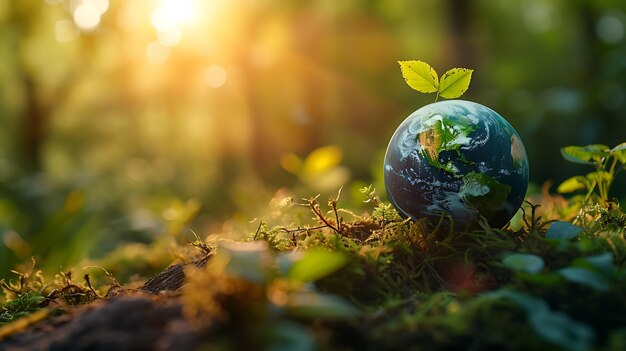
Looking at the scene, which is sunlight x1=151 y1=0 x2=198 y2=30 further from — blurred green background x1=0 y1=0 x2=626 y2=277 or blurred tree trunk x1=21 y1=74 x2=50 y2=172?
blurred tree trunk x1=21 y1=74 x2=50 y2=172

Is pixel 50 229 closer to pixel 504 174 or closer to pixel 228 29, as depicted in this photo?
pixel 504 174

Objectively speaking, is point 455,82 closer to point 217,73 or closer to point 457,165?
point 457,165

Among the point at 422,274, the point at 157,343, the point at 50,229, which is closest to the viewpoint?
the point at 157,343

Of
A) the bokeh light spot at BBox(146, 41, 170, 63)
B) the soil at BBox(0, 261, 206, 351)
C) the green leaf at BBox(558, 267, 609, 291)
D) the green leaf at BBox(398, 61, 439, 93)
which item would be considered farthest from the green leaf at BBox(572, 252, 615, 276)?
the bokeh light spot at BBox(146, 41, 170, 63)

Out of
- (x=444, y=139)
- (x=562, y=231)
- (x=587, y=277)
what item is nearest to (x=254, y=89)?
(x=444, y=139)

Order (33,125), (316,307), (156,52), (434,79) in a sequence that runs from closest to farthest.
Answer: (316,307)
(434,79)
(33,125)
(156,52)

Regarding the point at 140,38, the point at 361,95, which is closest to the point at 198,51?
the point at 140,38
